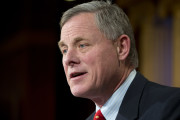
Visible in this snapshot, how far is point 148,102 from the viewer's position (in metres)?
1.64

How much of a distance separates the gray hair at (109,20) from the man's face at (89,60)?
0.11 feet

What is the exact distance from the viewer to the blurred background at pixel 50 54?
3.79 metres

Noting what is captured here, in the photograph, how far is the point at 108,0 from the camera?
198cm

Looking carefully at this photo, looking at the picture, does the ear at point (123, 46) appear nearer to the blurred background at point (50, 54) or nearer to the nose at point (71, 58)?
the nose at point (71, 58)

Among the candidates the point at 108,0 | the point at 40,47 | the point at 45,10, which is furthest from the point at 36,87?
the point at 108,0

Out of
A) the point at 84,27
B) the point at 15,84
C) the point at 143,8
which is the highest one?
the point at 84,27

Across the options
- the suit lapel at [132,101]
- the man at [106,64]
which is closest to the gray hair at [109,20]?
the man at [106,64]

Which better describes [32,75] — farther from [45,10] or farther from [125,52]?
[125,52]

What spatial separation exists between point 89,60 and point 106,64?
0.10 m

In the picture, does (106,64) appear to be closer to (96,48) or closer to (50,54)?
(96,48)

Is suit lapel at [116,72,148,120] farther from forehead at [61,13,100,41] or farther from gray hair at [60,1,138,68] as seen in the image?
forehead at [61,13,100,41]

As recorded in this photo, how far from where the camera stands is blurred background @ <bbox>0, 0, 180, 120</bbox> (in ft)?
12.4

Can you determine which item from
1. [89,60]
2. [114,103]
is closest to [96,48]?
[89,60]

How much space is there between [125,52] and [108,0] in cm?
35
